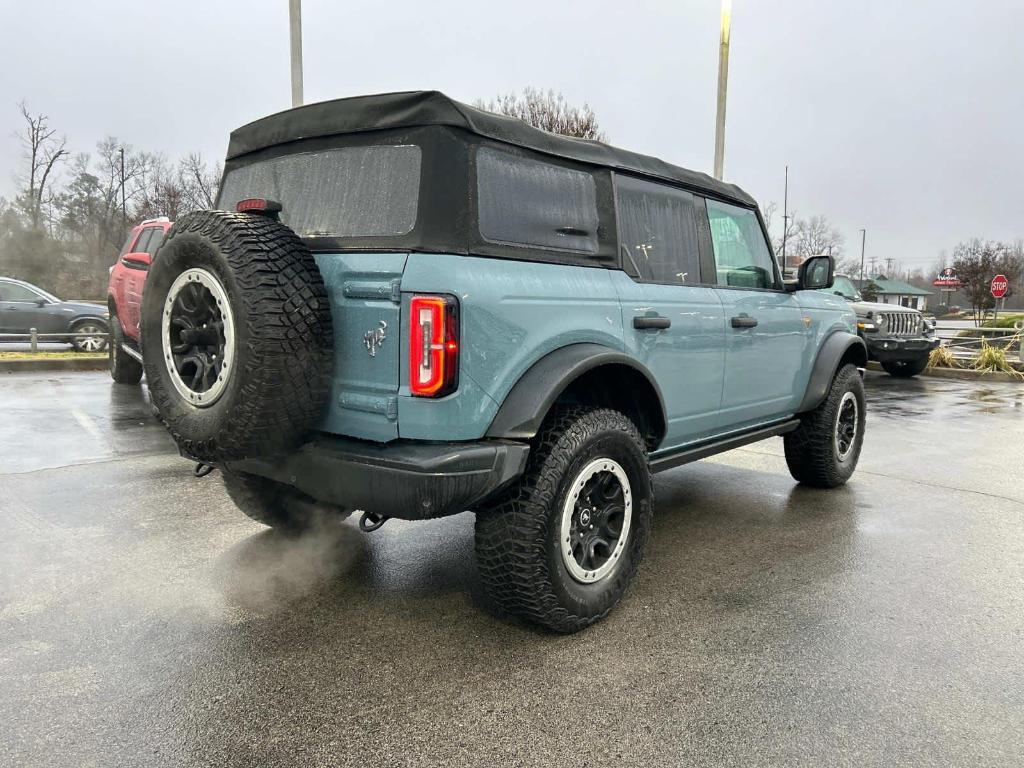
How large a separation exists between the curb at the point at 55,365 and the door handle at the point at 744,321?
11.7 meters

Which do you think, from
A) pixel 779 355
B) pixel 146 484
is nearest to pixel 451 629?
pixel 779 355

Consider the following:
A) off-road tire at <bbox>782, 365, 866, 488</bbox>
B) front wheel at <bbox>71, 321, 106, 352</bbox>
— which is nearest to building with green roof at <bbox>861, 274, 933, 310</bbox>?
front wheel at <bbox>71, 321, 106, 352</bbox>

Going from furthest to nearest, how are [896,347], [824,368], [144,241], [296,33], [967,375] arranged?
[967,375]
[896,347]
[296,33]
[144,241]
[824,368]

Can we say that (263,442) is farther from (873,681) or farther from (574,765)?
(873,681)

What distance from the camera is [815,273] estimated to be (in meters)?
4.89

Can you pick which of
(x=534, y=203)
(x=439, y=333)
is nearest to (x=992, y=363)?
(x=534, y=203)

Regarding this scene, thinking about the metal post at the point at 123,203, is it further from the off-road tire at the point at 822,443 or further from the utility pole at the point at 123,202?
the off-road tire at the point at 822,443

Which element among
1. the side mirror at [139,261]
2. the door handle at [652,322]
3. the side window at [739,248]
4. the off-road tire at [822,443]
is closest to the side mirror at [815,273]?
the side window at [739,248]

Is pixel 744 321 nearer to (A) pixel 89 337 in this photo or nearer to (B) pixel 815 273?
(B) pixel 815 273

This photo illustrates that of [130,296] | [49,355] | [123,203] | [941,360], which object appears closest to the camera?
[130,296]

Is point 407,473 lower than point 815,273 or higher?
lower

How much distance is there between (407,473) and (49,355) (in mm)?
12815

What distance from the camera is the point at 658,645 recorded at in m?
3.01

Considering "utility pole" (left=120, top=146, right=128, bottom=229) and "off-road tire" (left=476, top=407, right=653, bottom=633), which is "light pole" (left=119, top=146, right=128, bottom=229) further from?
"off-road tire" (left=476, top=407, right=653, bottom=633)
